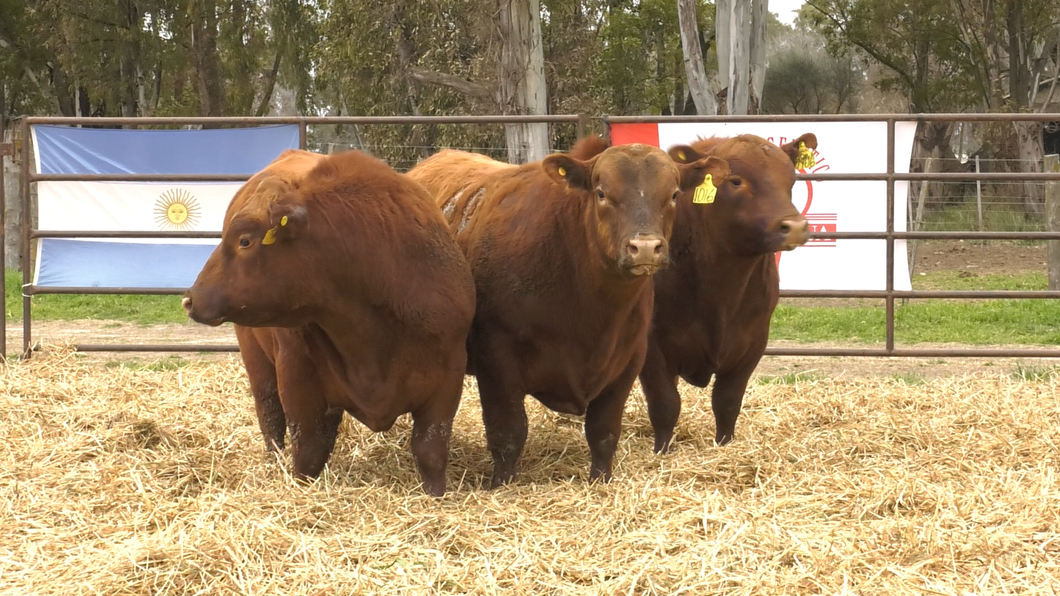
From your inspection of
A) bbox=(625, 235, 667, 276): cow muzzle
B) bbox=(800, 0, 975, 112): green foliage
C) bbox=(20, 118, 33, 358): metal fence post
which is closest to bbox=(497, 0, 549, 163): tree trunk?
bbox=(20, 118, 33, 358): metal fence post

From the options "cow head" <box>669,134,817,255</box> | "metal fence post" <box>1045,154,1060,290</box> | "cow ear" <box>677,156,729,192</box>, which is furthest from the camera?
"metal fence post" <box>1045,154,1060,290</box>

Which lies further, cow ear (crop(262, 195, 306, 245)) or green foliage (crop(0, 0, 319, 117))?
green foliage (crop(0, 0, 319, 117))

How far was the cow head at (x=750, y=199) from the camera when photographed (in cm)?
521

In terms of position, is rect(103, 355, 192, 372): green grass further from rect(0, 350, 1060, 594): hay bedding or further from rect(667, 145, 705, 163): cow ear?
rect(667, 145, 705, 163): cow ear

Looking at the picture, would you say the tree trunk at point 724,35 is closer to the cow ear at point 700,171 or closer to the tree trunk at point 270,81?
the cow ear at point 700,171

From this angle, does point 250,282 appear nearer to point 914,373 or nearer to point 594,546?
point 594,546

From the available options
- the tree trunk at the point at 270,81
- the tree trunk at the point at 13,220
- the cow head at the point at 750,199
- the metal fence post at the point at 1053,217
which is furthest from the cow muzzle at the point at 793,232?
the tree trunk at the point at 270,81

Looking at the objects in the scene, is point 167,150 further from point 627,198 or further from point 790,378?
point 627,198

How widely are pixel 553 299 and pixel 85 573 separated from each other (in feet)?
6.86

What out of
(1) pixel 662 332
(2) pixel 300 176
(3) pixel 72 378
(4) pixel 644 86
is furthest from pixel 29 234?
(4) pixel 644 86

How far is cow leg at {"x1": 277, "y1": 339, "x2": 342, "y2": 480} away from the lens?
4645 millimetres

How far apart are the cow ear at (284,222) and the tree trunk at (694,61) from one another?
41.5ft

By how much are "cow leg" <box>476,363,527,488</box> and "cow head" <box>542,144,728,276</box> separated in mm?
733

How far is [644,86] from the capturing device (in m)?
27.1
